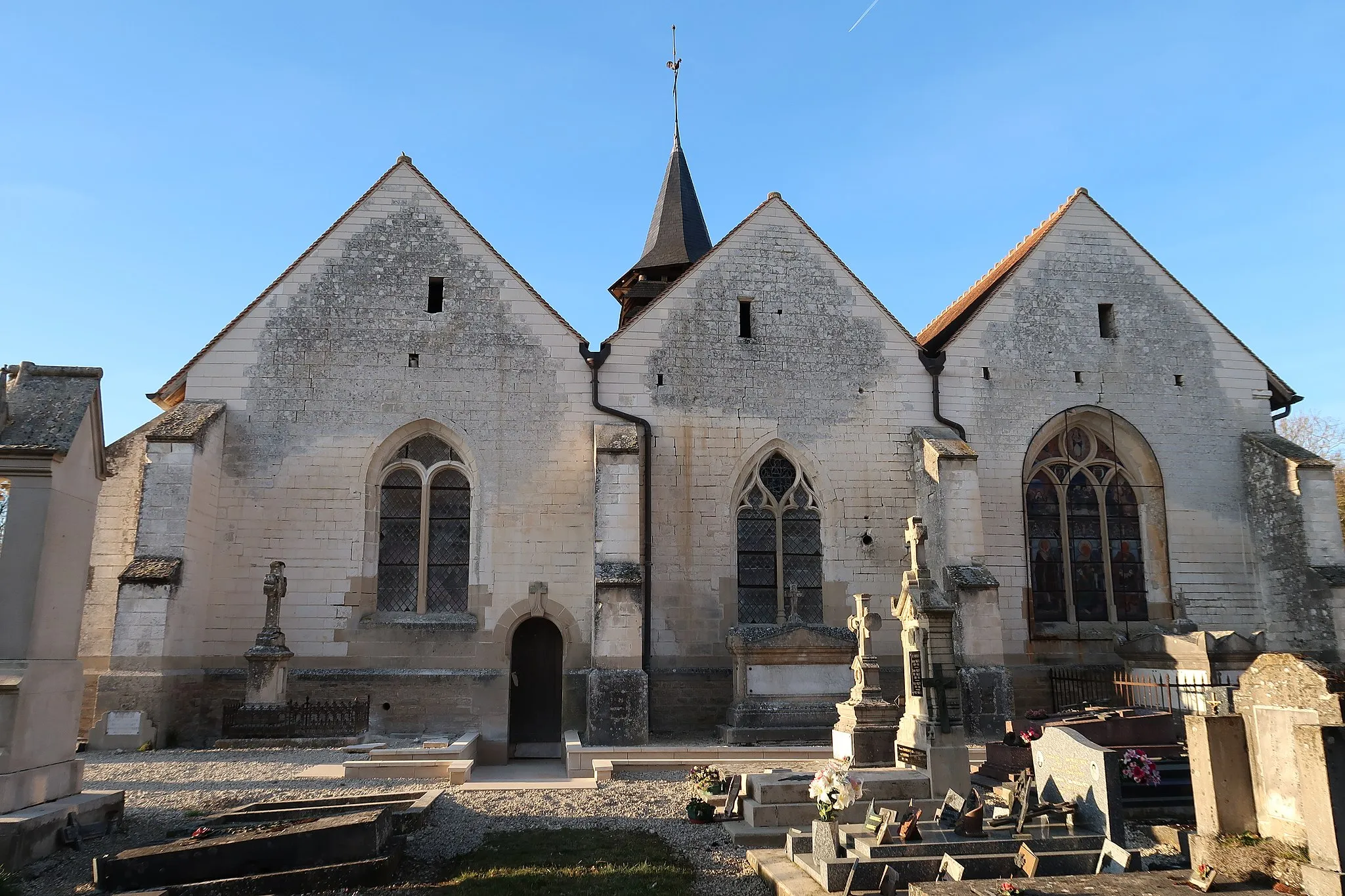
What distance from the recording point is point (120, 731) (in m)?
13.0

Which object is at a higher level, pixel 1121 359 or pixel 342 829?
pixel 1121 359

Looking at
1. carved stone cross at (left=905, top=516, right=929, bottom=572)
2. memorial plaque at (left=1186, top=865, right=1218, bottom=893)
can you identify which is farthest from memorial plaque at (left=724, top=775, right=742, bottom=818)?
memorial plaque at (left=1186, top=865, right=1218, bottom=893)

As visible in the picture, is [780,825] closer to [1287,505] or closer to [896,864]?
[896,864]

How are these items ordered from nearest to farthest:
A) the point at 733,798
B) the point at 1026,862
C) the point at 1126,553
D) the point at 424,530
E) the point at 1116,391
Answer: the point at 1026,862, the point at 733,798, the point at 424,530, the point at 1126,553, the point at 1116,391

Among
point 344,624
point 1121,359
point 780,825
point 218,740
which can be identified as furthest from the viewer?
point 1121,359

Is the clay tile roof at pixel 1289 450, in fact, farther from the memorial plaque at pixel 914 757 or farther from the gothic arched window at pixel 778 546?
the memorial plaque at pixel 914 757

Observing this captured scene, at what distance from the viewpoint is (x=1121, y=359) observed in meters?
17.3

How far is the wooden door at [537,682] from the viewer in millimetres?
15383

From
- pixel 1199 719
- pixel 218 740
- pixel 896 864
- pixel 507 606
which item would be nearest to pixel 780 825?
pixel 896 864

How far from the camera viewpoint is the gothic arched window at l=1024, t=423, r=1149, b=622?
16.5m

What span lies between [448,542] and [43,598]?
8210mm

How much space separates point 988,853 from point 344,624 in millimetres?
10985

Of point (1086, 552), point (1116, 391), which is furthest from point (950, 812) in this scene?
point (1116, 391)

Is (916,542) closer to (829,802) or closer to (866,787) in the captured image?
(866,787)
